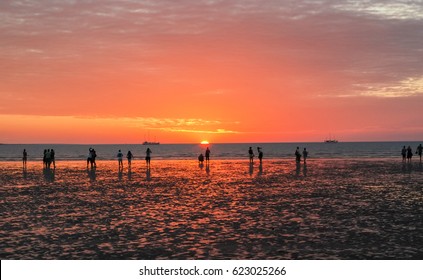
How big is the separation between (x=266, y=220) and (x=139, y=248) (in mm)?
5278

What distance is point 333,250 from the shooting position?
10781 millimetres

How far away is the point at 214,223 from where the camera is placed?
1434 cm

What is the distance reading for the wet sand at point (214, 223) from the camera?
1083cm

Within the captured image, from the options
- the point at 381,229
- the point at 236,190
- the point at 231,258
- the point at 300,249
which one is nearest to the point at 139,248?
the point at 231,258

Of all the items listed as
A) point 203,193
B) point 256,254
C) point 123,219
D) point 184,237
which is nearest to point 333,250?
point 256,254

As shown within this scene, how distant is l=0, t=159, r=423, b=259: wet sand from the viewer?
1083 centimetres

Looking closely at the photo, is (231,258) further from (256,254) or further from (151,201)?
(151,201)

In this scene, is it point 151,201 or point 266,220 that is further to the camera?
point 151,201

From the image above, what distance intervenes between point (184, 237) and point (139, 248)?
62.6 inches

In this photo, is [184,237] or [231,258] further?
[184,237]

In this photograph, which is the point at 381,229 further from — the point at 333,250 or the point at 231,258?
the point at 231,258

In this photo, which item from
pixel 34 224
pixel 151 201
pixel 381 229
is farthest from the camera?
pixel 151 201
